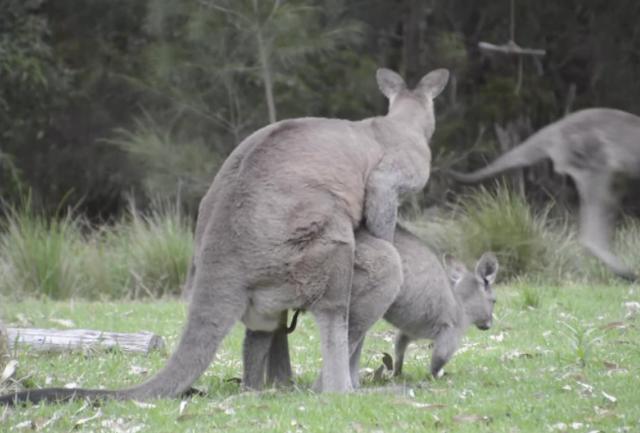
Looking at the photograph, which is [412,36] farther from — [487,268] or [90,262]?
[487,268]

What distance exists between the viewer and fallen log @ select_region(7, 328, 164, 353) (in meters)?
8.77

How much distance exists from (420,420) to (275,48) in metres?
13.5

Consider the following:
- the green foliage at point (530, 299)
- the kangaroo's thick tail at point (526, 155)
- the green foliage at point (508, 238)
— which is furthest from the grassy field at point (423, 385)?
the green foliage at point (508, 238)

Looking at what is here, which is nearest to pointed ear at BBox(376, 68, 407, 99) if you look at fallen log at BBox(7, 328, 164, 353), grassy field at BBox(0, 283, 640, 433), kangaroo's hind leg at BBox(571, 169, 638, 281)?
grassy field at BBox(0, 283, 640, 433)

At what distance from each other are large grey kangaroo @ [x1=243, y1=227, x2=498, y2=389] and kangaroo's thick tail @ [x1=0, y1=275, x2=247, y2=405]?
61 centimetres

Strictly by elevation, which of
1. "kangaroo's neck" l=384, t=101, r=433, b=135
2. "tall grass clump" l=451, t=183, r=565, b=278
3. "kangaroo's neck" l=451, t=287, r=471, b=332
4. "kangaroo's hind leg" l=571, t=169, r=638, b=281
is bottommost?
"tall grass clump" l=451, t=183, r=565, b=278

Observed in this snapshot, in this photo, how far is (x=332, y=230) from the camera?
22.1 feet

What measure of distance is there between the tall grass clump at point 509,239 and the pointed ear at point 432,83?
5.73m

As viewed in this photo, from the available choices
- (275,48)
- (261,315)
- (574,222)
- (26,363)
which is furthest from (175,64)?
(261,315)

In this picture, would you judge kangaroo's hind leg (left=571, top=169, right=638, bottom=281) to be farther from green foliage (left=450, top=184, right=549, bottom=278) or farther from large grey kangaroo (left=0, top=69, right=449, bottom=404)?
green foliage (left=450, top=184, right=549, bottom=278)

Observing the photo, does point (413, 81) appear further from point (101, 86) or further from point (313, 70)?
point (101, 86)

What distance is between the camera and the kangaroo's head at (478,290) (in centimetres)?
809

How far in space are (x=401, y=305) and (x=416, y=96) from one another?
4.89 feet

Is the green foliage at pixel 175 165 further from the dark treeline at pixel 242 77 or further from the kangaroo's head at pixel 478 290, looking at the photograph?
the kangaroo's head at pixel 478 290
